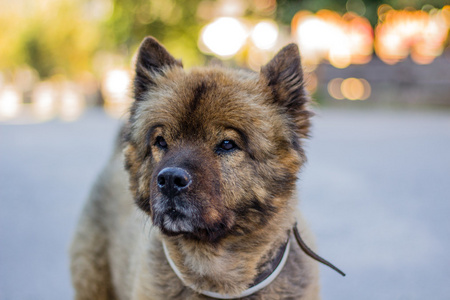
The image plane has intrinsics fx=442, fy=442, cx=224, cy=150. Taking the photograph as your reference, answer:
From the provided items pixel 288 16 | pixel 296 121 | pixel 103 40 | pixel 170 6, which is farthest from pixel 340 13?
pixel 296 121

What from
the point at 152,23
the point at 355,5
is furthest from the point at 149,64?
the point at 152,23

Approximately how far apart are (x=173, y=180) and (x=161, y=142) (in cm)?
48

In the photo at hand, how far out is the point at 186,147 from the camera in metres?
2.50

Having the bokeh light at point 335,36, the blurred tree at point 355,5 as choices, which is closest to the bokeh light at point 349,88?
the bokeh light at point 335,36

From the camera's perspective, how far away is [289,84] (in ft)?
9.09

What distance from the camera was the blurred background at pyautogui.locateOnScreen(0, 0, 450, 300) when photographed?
193 inches

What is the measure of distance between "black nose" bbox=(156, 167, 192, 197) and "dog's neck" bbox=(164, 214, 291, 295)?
0.51m

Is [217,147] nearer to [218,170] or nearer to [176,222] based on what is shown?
[218,170]

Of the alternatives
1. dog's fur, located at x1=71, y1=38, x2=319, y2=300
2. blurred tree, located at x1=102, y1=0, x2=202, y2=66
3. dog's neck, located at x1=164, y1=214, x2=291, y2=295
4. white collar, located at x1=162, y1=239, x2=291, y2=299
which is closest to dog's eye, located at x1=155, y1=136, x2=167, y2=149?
dog's fur, located at x1=71, y1=38, x2=319, y2=300

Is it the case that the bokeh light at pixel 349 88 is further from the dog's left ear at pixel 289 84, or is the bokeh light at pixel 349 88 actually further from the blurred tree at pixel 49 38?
the dog's left ear at pixel 289 84

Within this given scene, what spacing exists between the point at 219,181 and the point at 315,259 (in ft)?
2.72

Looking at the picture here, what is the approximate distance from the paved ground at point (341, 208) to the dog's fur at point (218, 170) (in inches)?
16.4

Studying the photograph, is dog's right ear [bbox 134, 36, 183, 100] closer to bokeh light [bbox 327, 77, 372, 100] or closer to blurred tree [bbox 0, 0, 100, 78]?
bokeh light [bbox 327, 77, 372, 100]

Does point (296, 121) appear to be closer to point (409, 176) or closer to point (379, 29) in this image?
point (409, 176)
